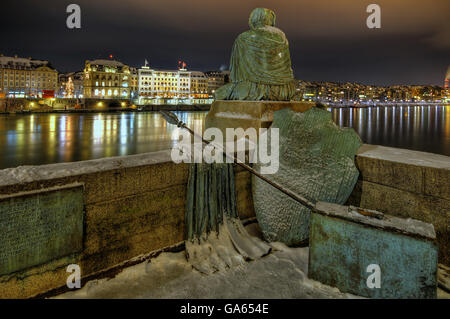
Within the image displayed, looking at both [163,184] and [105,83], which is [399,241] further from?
[105,83]

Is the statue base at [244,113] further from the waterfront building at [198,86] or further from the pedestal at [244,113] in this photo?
the waterfront building at [198,86]

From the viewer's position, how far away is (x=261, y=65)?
18.4 ft

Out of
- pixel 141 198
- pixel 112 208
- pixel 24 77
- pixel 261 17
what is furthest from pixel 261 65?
pixel 24 77

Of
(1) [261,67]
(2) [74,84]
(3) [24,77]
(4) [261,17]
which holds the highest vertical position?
(2) [74,84]

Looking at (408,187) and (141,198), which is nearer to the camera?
(141,198)

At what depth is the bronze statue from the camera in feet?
18.2

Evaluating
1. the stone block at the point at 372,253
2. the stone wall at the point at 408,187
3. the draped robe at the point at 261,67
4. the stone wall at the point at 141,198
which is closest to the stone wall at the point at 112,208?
the stone wall at the point at 141,198

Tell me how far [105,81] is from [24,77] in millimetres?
23440

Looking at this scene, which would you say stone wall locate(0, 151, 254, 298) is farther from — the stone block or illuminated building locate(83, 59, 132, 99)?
illuminated building locate(83, 59, 132, 99)

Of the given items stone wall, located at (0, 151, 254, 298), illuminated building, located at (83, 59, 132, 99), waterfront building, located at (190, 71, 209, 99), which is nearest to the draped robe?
stone wall, located at (0, 151, 254, 298)

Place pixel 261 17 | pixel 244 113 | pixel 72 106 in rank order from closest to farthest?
1. pixel 244 113
2. pixel 261 17
3. pixel 72 106

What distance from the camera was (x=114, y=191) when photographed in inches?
112

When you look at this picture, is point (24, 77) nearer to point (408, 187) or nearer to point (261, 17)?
point (261, 17)

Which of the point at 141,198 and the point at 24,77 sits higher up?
the point at 24,77
